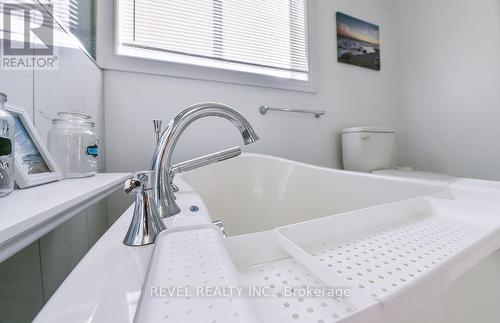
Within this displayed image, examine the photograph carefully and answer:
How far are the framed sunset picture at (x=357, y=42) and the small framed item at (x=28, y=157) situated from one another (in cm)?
173

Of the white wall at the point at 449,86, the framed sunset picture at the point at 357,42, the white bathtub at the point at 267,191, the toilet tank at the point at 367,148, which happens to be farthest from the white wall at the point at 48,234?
the white wall at the point at 449,86

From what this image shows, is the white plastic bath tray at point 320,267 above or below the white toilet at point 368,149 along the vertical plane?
below

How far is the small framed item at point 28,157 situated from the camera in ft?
1.32

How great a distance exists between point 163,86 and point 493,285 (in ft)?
4.45

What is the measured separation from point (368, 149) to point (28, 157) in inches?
61.1

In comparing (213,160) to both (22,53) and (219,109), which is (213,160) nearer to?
(219,109)

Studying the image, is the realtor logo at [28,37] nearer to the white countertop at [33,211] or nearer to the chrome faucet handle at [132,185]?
the white countertop at [33,211]

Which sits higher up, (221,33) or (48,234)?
(221,33)

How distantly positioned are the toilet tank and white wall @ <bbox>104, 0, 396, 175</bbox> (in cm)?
13

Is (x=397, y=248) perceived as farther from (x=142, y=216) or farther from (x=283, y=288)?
(x=142, y=216)

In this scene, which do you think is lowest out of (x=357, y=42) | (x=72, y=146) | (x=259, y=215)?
(x=259, y=215)

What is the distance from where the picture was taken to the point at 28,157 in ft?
1.47

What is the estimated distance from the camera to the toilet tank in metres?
1.37

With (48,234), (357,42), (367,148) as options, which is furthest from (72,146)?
(357,42)
